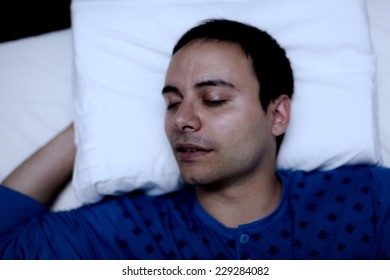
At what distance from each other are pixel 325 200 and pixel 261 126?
31 cm

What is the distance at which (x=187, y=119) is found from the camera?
3.43 feet

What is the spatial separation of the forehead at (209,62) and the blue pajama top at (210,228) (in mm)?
396

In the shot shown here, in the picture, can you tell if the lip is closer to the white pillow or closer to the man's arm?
the white pillow

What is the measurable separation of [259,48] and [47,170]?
74cm

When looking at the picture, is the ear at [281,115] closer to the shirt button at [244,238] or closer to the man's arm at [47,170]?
the shirt button at [244,238]

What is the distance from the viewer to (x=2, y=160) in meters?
1.27

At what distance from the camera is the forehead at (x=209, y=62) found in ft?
3.52

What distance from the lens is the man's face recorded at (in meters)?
1.04

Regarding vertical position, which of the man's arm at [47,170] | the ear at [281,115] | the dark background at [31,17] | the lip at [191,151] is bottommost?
the man's arm at [47,170]

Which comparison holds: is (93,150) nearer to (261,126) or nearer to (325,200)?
(261,126)

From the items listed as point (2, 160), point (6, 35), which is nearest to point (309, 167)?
point (2, 160)

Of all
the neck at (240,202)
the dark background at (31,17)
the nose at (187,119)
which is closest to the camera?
the nose at (187,119)

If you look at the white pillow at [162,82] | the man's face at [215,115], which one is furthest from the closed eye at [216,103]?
the white pillow at [162,82]

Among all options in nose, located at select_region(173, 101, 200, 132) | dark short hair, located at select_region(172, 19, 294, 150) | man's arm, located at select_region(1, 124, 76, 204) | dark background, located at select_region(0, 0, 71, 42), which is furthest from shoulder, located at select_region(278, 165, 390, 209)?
dark background, located at select_region(0, 0, 71, 42)
